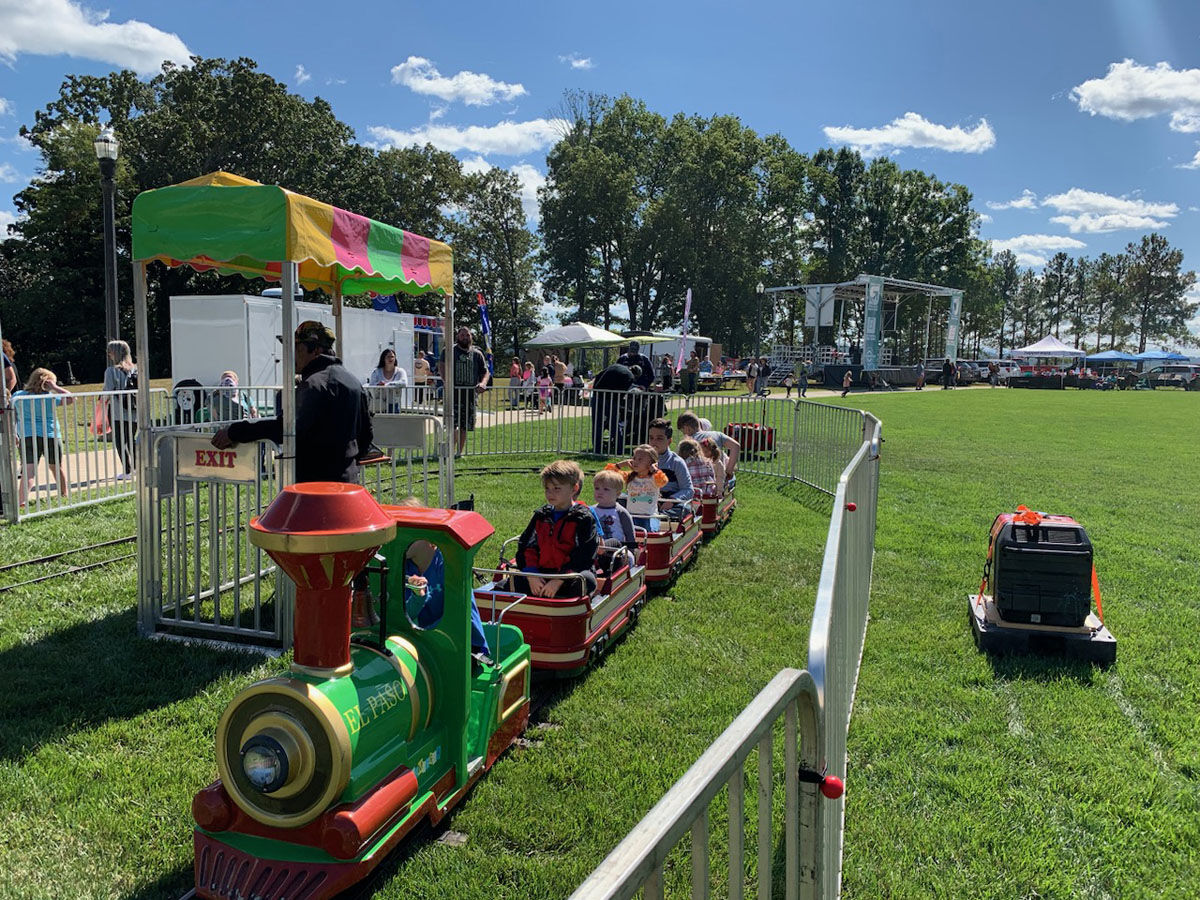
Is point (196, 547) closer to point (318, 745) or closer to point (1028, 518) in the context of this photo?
point (318, 745)

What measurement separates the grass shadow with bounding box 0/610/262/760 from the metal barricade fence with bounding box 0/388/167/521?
4.47m

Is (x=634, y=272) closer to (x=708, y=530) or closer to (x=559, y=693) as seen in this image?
(x=708, y=530)

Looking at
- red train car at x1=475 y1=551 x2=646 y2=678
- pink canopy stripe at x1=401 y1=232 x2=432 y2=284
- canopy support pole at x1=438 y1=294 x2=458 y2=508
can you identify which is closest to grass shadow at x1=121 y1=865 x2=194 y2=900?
red train car at x1=475 y1=551 x2=646 y2=678

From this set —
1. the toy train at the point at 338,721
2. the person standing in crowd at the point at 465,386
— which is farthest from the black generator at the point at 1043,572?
the person standing in crowd at the point at 465,386

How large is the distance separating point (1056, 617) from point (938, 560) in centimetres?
265

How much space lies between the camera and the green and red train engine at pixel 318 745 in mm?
2684

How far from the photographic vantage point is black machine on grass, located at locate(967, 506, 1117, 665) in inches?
203

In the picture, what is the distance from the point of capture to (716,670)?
5.13m

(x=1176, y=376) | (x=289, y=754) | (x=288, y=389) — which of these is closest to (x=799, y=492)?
(x=288, y=389)

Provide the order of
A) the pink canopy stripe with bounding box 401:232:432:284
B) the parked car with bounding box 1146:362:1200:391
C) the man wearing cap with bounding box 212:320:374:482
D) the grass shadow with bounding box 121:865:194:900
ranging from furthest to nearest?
1. the parked car with bounding box 1146:362:1200:391
2. the pink canopy stripe with bounding box 401:232:432:284
3. the man wearing cap with bounding box 212:320:374:482
4. the grass shadow with bounding box 121:865:194:900

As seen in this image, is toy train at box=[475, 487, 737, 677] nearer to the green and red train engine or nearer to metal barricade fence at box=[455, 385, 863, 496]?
the green and red train engine

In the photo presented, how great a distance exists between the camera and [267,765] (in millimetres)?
2717

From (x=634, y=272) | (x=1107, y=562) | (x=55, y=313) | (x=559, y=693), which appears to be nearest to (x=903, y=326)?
(x=634, y=272)

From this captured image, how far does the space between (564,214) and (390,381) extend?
48863 mm
